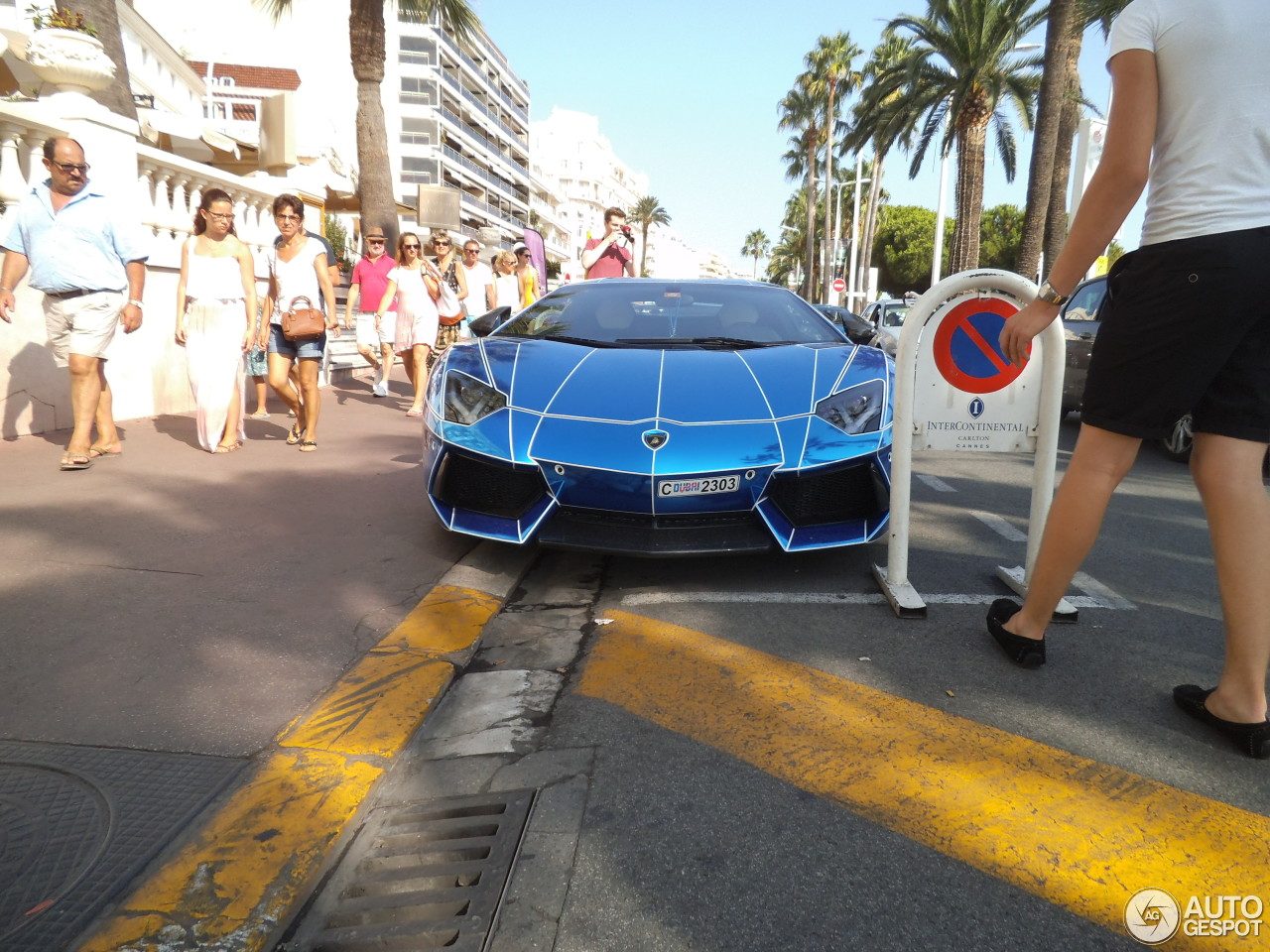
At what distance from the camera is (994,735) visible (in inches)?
88.9

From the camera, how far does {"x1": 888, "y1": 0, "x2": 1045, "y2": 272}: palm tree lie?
2133 centimetres

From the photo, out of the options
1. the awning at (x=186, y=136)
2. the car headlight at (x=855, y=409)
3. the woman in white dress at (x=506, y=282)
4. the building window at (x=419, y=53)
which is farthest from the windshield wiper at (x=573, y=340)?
the building window at (x=419, y=53)

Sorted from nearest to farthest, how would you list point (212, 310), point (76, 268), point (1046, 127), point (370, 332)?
point (76, 268)
point (212, 310)
point (370, 332)
point (1046, 127)

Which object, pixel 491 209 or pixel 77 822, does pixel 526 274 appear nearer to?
pixel 77 822

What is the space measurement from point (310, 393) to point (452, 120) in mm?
71588

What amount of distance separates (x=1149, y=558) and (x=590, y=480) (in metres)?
2.62

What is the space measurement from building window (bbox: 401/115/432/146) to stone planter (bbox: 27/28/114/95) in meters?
67.2

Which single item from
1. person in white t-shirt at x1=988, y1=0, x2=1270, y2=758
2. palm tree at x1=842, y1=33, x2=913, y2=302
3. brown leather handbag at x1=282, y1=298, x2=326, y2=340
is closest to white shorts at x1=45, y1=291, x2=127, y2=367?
brown leather handbag at x1=282, y1=298, x2=326, y2=340

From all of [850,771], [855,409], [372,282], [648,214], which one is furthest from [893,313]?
[648,214]

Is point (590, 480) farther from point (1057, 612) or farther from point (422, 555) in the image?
point (1057, 612)

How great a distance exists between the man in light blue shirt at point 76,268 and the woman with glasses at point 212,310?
0.41 metres

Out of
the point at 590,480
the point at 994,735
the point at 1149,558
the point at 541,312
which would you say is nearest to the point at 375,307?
the point at 541,312

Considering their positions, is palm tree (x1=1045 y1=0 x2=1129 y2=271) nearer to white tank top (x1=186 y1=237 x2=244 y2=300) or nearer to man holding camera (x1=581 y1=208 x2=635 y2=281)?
man holding camera (x1=581 y1=208 x2=635 y2=281)

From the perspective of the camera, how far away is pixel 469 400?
145 inches
